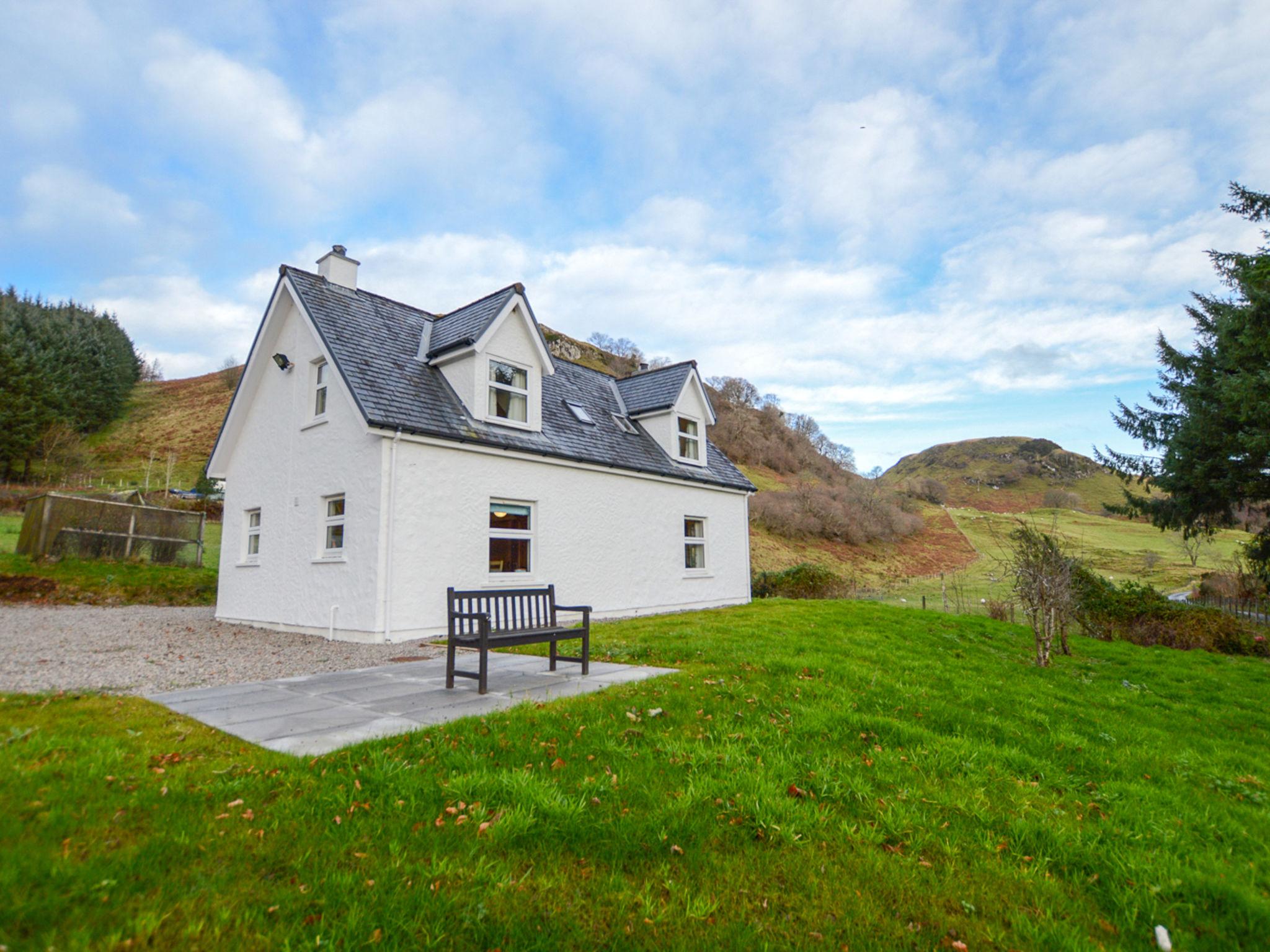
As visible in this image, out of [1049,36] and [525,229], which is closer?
[1049,36]

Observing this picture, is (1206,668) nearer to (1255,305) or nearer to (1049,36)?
(1255,305)

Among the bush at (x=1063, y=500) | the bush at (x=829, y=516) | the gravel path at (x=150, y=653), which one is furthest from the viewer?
the bush at (x=1063, y=500)

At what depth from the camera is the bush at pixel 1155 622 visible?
1448 centimetres

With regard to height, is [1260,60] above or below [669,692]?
above

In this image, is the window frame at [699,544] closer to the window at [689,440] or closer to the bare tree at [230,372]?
the window at [689,440]

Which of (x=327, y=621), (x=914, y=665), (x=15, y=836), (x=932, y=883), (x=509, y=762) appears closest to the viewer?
(x=15, y=836)

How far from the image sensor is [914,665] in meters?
8.23

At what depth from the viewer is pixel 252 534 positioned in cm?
1435

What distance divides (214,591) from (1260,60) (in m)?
27.9

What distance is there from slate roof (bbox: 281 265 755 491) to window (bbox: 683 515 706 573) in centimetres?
138

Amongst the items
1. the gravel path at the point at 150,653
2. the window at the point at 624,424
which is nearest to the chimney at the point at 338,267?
the window at the point at 624,424

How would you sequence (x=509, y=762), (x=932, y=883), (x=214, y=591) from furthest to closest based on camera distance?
1. (x=214, y=591)
2. (x=509, y=762)
3. (x=932, y=883)

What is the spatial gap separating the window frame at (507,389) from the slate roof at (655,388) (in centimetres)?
524

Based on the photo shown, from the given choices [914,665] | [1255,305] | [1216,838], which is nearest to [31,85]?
[914,665]
